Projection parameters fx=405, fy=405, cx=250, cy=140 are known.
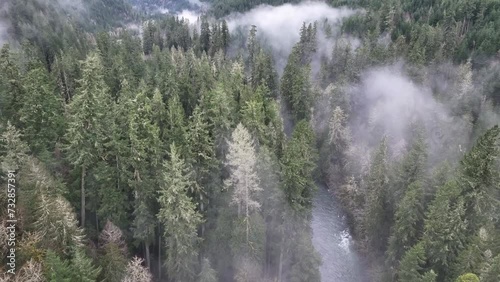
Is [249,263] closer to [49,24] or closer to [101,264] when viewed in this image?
[101,264]

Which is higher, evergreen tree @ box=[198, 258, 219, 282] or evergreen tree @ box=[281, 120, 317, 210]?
evergreen tree @ box=[281, 120, 317, 210]

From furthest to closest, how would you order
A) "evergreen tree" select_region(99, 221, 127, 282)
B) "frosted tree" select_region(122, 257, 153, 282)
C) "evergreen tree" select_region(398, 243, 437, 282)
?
"evergreen tree" select_region(398, 243, 437, 282), "evergreen tree" select_region(99, 221, 127, 282), "frosted tree" select_region(122, 257, 153, 282)

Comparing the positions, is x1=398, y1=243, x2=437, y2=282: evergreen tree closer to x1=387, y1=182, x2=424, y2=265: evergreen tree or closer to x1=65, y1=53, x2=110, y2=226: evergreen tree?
x1=387, y1=182, x2=424, y2=265: evergreen tree

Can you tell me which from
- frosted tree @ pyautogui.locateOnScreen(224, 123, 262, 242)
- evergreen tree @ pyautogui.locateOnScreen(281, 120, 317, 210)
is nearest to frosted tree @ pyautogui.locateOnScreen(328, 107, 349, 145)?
evergreen tree @ pyautogui.locateOnScreen(281, 120, 317, 210)

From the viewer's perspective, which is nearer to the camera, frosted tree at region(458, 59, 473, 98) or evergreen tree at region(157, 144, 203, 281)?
evergreen tree at region(157, 144, 203, 281)

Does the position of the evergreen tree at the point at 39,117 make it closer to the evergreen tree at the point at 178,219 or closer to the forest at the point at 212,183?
the forest at the point at 212,183

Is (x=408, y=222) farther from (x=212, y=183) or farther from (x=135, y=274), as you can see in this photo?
(x=135, y=274)
